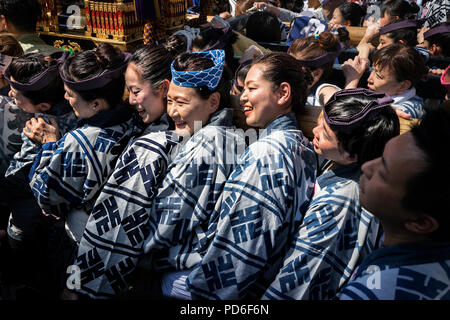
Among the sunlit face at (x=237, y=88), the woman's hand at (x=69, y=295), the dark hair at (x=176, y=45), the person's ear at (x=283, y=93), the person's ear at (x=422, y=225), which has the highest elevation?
the person's ear at (x=283, y=93)

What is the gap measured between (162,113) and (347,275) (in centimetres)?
123

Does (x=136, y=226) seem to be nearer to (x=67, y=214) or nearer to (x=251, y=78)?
(x=67, y=214)

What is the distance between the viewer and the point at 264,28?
4195 millimetres

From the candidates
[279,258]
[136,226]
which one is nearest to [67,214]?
[136,226]

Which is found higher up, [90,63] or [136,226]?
[90,63]

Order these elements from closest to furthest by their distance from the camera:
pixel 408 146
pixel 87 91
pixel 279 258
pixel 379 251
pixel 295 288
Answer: pixel 408 146, pixel 379 251, pixel 295 288, pixel 279 258, pixel 87 91

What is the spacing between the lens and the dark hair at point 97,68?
1.86 meters

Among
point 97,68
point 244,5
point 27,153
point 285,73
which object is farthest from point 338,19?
point 27,153

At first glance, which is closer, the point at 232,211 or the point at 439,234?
the point at 439,234

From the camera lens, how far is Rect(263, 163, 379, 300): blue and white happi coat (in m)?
1.41

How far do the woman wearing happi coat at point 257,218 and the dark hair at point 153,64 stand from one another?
682 mm

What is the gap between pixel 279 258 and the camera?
1553mm

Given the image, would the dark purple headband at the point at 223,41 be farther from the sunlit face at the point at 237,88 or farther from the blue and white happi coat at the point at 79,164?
the blue and white happi coat at the point at 79,164

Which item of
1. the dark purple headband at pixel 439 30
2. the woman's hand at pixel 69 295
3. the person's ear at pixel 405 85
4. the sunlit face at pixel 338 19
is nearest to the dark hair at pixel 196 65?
the woman's hand at pixel 69 295
